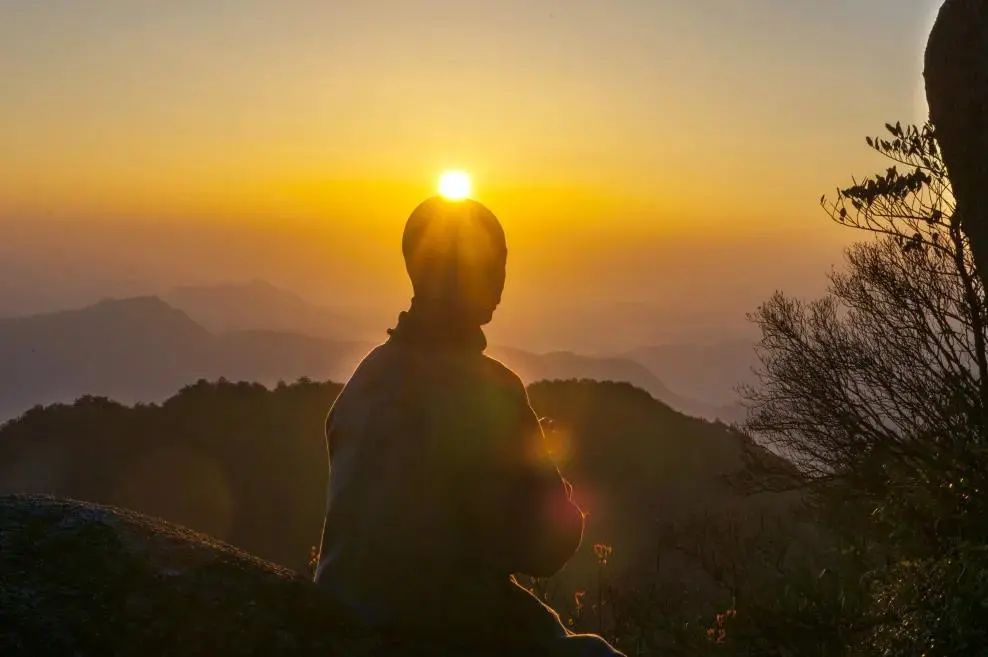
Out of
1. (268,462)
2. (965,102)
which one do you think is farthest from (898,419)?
(268,462)

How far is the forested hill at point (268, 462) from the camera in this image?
28391 mm

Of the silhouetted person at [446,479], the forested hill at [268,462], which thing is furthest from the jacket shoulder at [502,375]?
the forested hill at [268,462]

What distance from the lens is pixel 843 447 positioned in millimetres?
14688

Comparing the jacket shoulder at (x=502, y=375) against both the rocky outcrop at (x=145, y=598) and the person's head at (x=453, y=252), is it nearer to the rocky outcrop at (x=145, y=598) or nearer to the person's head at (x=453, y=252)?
the person's head at (x=453, y=252)

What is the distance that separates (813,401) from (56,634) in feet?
48.5

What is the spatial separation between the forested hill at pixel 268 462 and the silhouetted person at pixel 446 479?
2286cm

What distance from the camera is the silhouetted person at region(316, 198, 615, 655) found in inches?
92.4

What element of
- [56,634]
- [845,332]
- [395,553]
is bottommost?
[56,634]

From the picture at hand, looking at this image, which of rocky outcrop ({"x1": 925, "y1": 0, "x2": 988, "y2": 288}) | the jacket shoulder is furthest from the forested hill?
the jacket shoulder

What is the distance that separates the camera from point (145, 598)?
196 cm

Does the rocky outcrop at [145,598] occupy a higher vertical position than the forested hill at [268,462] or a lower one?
A: lower

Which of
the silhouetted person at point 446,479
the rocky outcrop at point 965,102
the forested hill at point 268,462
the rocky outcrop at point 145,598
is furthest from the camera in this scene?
the forested hill at point 268,462

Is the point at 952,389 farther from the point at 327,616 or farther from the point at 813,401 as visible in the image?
the point at 327,616

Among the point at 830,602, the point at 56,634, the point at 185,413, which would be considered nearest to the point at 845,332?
the point at 830,602
